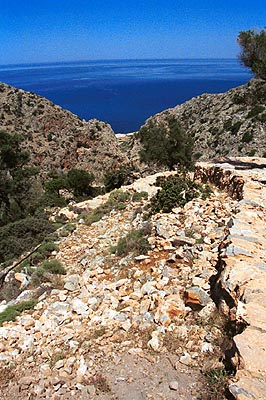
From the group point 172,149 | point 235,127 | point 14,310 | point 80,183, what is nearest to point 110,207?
point 14,310

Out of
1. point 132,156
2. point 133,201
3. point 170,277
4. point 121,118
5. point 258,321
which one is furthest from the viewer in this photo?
point 121,118

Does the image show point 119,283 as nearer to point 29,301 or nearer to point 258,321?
point 29,301

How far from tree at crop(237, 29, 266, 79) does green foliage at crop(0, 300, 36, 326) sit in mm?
15391

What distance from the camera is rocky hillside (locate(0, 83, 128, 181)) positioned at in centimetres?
4084

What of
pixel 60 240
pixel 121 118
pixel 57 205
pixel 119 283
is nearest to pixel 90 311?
pixel 119 283

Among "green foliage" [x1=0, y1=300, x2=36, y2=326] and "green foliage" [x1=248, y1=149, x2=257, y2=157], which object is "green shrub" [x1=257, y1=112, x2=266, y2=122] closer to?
"green foliage" [x1=248, y1=149, x2=257, y2=157]

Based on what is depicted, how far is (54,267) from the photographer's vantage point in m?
9.87

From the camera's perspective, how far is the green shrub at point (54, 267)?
9719mm

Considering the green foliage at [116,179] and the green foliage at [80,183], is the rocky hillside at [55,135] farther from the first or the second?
the green foliage at [116,179]

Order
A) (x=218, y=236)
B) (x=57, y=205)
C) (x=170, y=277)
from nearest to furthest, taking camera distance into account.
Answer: (x=170, y=277) < (x=218, y=236) < (x=57, y=205)

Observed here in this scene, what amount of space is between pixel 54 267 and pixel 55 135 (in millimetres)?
36094

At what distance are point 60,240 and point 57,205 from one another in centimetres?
875

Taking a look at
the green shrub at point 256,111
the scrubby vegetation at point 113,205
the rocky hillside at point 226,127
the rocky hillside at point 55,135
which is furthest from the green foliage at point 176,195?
the green shrub at point 256,111

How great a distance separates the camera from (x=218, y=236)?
8773mm
